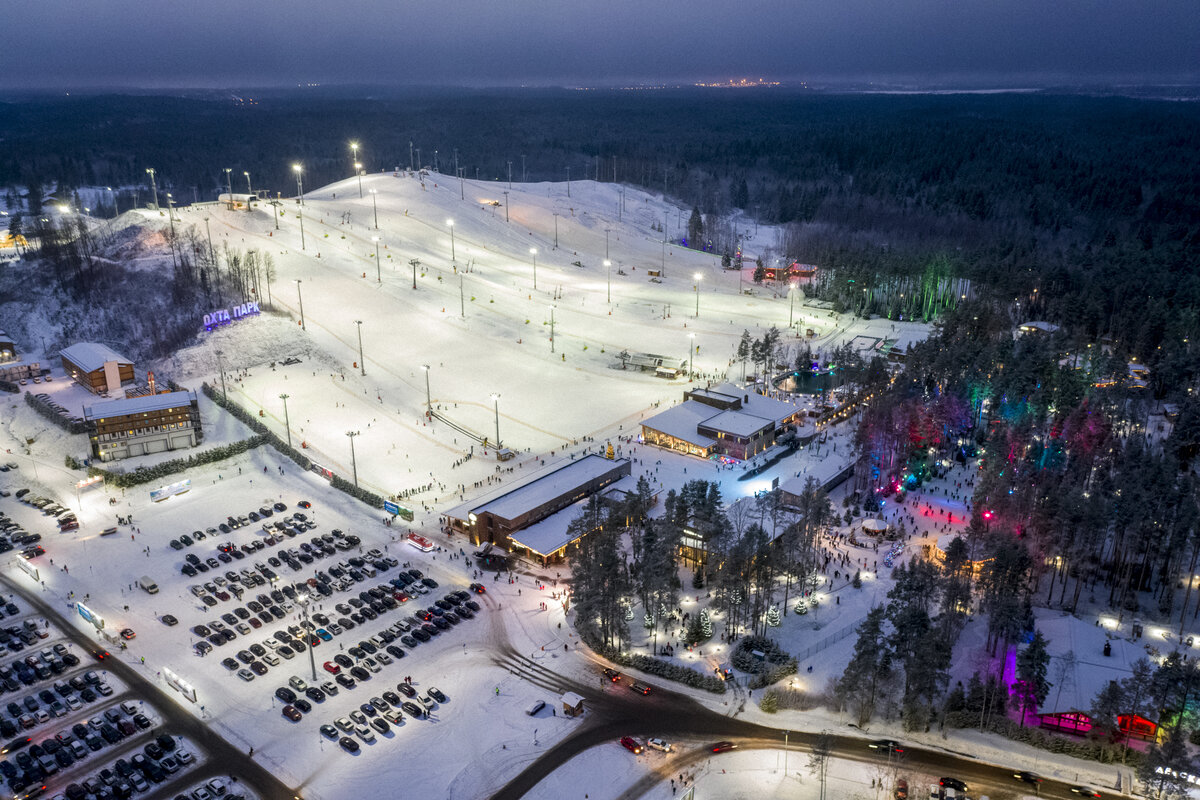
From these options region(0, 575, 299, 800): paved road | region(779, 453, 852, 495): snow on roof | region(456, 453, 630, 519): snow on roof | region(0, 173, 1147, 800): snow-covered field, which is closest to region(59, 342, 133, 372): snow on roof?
region(0, 173, 1147, 800): snow-covered field

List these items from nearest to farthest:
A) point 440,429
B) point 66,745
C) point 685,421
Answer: point 66,745 → point 685,421 → point 440,429

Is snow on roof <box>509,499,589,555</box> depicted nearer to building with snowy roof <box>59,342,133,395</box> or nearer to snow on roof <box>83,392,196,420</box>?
snow on roof <box>83,392,196,420</box>

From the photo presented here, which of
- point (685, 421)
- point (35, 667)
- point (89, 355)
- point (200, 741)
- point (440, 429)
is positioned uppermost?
point (89, 355)

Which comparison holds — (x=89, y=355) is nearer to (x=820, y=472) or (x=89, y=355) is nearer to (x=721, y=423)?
(x=721, y=423)

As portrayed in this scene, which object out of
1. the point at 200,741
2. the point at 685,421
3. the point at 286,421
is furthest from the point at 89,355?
the point at 685,421

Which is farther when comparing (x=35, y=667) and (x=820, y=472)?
(x=820, y=472)

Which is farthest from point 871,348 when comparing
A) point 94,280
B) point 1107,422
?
point 94,280
